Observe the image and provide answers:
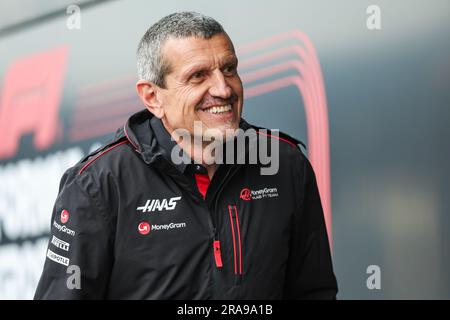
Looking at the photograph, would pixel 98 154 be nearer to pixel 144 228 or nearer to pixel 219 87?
pixel 144 228

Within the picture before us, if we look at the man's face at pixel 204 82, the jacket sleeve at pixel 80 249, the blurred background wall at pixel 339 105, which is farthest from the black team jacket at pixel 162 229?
the blurred background wall at pixel 339 105

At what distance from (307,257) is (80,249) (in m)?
0.58

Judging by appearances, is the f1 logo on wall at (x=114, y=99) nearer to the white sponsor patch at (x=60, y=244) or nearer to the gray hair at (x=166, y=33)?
the white sponsor patch at (x=60, y=244)

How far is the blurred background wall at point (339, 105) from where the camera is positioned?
2.23 metres

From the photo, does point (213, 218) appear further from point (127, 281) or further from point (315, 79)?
point (315, 79)

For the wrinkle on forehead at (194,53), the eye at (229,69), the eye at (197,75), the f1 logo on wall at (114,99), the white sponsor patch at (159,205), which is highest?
the f1 logo on wall at (114,99)

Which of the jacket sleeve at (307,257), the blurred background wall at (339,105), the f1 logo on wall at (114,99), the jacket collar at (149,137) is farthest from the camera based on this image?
the f1 logo on wall at (114,99)

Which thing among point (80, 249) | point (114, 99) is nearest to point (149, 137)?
point (80, 249)

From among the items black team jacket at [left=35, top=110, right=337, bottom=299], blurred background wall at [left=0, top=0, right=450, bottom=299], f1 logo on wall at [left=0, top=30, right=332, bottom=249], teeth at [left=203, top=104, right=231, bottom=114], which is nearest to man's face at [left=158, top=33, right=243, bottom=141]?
teeth at [left=203, top=104, right=231, bottom=114]

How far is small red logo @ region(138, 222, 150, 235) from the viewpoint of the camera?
170 cm

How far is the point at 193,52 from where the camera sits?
1749 mm
